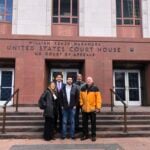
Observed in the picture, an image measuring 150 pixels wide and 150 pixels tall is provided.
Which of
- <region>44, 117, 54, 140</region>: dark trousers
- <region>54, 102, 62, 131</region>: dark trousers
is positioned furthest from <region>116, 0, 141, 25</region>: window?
<region>44, 117, 54, 140</region>: dark trousers

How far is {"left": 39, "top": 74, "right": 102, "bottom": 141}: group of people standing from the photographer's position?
896 centimetres

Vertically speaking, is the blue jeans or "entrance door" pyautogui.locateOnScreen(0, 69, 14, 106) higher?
"entrance door" pyautogui.locateOnScreen(0, 69, 14, 106)

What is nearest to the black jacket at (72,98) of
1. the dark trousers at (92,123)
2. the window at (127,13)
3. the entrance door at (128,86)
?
the dark trousers at (92,123)

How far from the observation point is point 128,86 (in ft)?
53.8

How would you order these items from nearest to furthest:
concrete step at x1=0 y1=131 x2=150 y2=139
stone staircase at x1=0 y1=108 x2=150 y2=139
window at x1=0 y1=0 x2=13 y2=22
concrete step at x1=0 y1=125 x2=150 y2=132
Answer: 1. concrete step at x1=0 y1=131 x2=150 y2=139
2. stone staircase at x1=0 y1=108 x2=150 y2=139
3. concrete step at x1=0 y1=125 x2=150 y2=132
4. window at x1=0 y1=0 x2=13 y2=22

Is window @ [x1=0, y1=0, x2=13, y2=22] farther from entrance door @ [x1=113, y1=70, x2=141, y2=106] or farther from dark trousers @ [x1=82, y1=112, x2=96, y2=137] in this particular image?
dark trousers @ [x1=82, y1=112, x2=96, y2=137]

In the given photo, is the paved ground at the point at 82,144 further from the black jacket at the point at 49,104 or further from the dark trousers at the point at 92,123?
the black jacket at the point at 49,104

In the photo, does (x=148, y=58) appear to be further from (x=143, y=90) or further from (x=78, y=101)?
(x=78, y=101)

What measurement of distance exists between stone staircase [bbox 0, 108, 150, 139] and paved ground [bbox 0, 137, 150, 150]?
332 mm

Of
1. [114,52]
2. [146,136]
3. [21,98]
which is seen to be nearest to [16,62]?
[21,98]

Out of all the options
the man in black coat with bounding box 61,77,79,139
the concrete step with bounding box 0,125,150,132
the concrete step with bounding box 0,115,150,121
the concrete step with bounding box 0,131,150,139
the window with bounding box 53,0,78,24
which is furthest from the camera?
the window with bounding box 53,0,78,24

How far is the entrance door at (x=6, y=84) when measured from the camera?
15.7 metres

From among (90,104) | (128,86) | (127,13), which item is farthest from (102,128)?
(127,13)

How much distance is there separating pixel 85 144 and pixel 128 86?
843 centimetres
